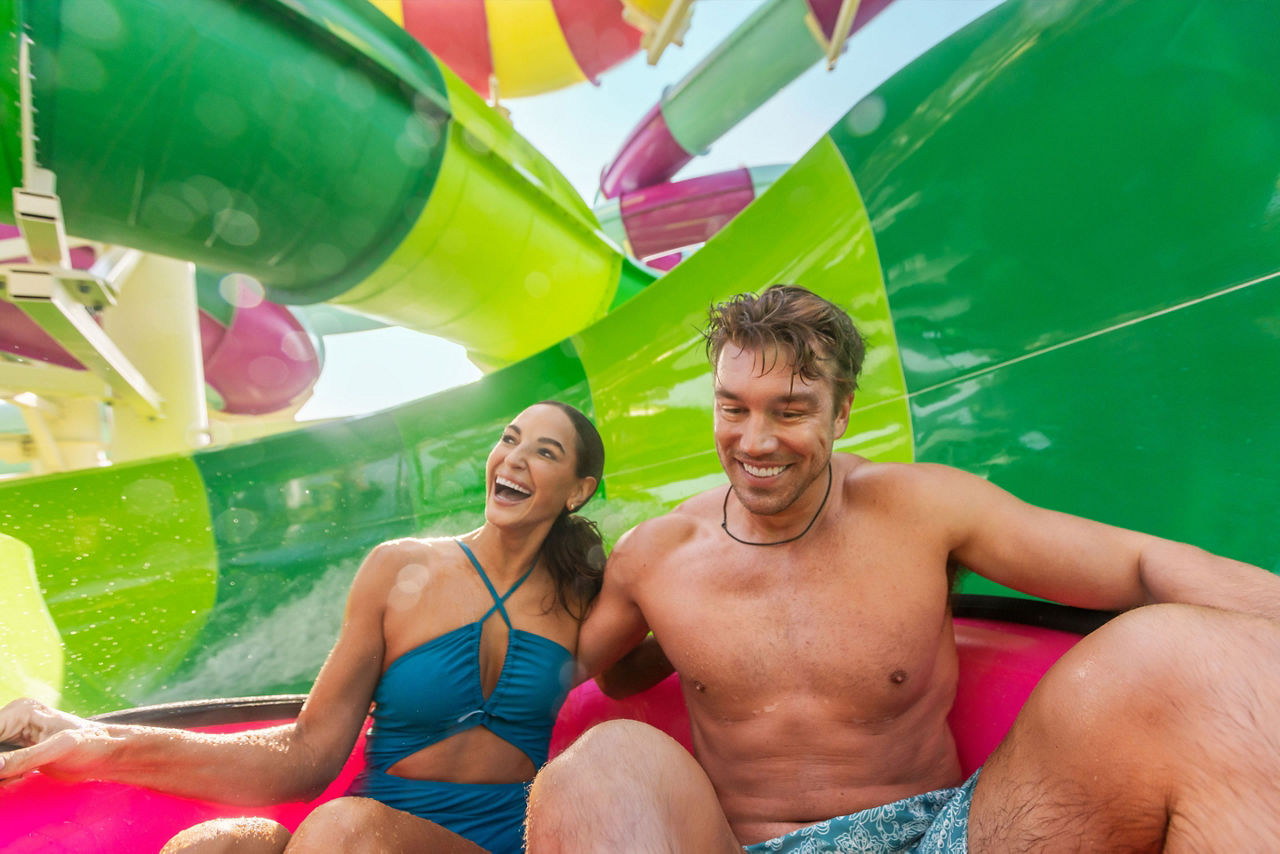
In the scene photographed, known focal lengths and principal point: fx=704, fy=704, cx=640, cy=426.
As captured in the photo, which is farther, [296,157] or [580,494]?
[296,157]

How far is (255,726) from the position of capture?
1258mm

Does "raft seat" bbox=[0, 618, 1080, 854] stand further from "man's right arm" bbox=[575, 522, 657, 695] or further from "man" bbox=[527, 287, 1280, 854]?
"man's right arm" bbox=[575, 522, 657, 695]

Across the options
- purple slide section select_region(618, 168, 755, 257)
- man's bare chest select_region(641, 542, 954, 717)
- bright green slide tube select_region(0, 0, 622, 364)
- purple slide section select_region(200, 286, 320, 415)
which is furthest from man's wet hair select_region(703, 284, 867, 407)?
purple slide section select_region(200, 286, 320, 415)

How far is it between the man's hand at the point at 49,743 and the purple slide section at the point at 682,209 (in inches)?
172

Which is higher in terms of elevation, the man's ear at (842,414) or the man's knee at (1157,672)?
the man's ear at (842,414)

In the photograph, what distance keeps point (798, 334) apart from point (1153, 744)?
1.99 feet

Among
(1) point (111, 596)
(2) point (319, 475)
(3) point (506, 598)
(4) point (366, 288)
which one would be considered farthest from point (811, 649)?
(4) point (366, 288)

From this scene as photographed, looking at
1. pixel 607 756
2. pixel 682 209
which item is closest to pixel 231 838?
pixel 607 756

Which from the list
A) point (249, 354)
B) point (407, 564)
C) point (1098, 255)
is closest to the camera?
point (407, 564)

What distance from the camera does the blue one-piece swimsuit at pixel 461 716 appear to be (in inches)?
41.6

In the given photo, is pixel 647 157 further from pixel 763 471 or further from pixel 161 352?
pixel 763 471

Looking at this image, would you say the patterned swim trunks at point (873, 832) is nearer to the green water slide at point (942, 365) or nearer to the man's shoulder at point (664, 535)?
the man's shoulder at point (664, 535)

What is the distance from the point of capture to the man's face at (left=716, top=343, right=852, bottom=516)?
99cm

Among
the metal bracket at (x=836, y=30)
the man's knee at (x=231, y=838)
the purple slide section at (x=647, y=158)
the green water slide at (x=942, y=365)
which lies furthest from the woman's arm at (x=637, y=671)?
the purple slide section at (x=647, y=158)
